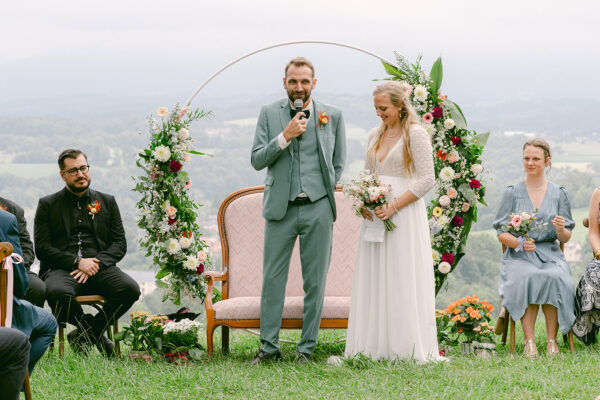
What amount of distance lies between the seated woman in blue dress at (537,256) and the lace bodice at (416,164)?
1201mm

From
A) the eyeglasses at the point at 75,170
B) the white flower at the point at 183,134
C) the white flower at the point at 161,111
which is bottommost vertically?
the eyeglasses at the point at 75,170

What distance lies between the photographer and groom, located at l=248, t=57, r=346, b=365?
5730mm

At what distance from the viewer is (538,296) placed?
6.10m

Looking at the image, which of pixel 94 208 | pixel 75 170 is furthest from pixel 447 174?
pixel 75 170

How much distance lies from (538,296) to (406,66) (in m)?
2.40

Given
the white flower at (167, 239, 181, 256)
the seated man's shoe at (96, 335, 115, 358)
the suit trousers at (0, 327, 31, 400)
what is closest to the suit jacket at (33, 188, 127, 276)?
the white flower at (167, 239, 181, 256)

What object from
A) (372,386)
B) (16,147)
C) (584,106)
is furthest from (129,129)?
(372,386)

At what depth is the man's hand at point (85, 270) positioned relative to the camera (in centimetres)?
641

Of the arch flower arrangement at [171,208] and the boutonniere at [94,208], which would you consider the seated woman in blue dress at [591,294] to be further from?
the boutonniere at [94,208]

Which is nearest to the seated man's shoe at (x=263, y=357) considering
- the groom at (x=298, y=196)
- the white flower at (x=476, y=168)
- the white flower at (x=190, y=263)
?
the groom at (x=298, y=196)

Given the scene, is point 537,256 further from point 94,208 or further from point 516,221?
point 94,208

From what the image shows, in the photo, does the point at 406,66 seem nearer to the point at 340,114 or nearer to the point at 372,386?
the point at 340,114

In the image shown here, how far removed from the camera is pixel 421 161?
5.53m

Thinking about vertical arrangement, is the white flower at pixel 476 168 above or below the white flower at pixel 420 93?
below
